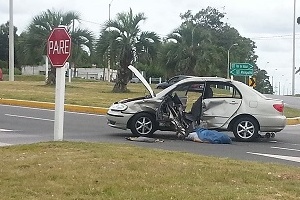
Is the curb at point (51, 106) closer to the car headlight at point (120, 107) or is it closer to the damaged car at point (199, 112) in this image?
the car headlight at point (120, 107)

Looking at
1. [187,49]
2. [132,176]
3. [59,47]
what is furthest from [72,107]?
[187,49]

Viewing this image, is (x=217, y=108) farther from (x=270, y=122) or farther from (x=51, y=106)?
(x=51, y=106)

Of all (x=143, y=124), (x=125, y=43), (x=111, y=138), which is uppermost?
(x=125, y=43)

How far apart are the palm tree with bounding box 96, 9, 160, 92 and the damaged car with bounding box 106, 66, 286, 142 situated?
20.3 m

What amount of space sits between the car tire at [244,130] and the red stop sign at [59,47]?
5.56 m

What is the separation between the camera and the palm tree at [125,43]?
34.8 m

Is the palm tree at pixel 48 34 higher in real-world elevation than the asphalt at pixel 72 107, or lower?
higher

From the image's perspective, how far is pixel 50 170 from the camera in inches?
296

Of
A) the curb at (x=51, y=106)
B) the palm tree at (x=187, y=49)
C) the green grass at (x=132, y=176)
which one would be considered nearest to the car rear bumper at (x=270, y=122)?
the green grass at (x=132, y=176)

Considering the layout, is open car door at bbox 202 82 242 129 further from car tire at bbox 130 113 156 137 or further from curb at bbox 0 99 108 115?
curb at bbox 0 99 108 115

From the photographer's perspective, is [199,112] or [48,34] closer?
[199,112]

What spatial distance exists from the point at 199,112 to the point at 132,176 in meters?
7.28

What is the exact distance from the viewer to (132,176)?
726 centimetres

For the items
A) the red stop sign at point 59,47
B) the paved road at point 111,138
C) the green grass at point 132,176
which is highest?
the red stop sign at point 59,47
